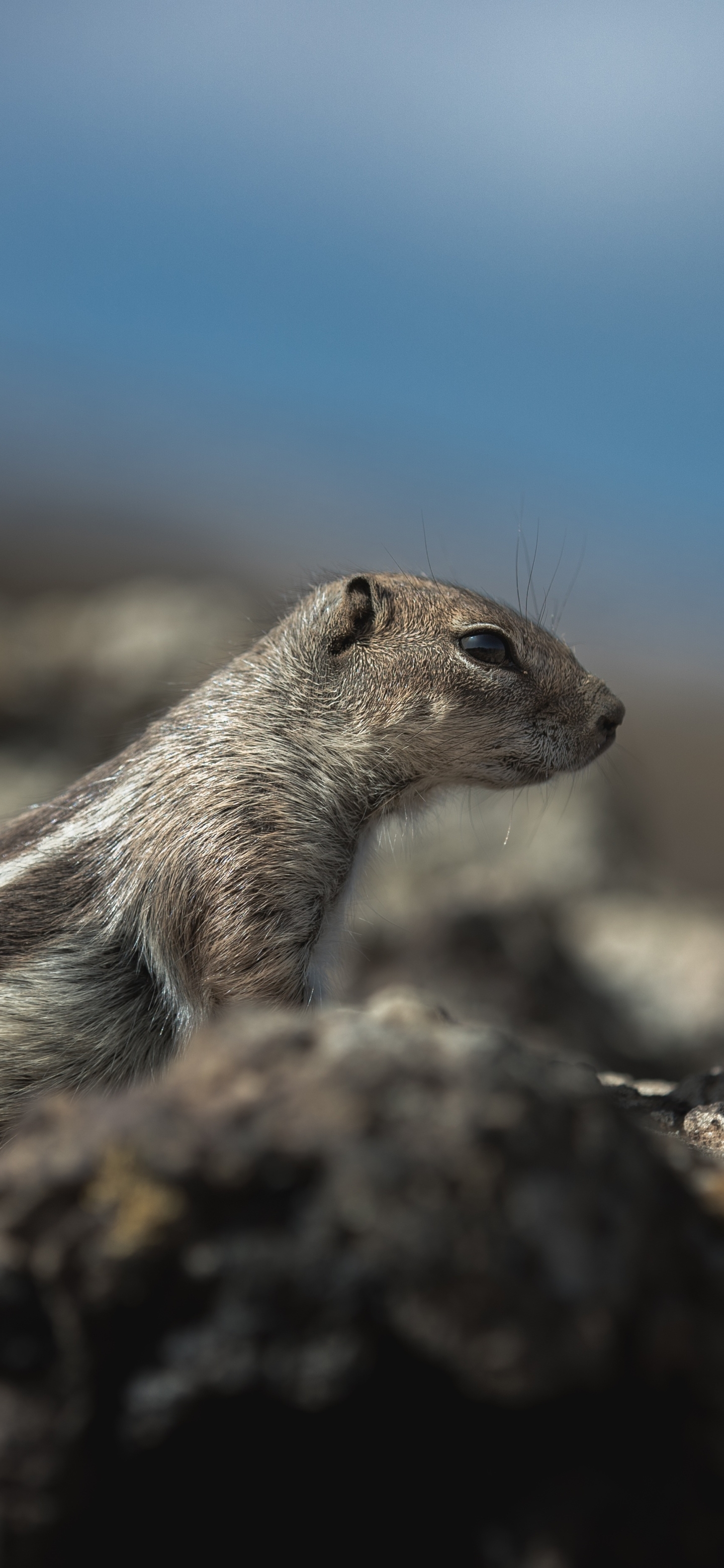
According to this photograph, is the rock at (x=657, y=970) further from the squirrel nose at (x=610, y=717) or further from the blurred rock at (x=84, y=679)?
the squirrel nose at (x=610, y=717)

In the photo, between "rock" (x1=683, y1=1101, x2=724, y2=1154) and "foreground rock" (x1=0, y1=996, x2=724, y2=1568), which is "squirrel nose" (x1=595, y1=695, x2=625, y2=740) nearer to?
"rock" (x1=683, y1=1101, x2=724, y2=1154)

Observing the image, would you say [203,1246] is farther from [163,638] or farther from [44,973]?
[163,638]

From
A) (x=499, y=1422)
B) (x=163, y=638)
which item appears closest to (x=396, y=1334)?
(x=499, y=1422)

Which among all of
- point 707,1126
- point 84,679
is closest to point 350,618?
point 707,1126

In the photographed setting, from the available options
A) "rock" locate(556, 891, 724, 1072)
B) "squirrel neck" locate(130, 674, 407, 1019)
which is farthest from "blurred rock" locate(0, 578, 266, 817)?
"squirrel neck" locate(130, 674, 407, 1019)

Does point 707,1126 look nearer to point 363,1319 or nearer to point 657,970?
point 363,1319

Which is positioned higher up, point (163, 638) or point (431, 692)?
point (163, 638)
